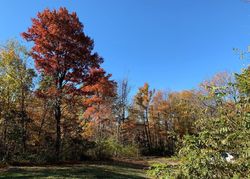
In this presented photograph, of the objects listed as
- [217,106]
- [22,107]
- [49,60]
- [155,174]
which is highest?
[49,60]

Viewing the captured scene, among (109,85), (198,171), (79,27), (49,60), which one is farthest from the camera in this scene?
(109,85)

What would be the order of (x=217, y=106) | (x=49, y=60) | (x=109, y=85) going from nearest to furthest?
1. (x=217, y=106)
2. (x=49, y=60)
3. (x=109, y=85)

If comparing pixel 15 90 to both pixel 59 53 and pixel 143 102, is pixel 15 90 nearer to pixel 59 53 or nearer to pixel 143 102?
pixel 59 53

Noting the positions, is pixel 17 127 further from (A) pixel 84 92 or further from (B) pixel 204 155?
(B) pixel 204 155

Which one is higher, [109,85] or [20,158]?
[109,85]

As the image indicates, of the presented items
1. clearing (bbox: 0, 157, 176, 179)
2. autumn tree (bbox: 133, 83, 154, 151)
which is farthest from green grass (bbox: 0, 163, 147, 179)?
autumn tree (bbox: 133, 83, 154, 151)

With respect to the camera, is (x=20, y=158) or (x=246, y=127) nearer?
(x=246, y=127)

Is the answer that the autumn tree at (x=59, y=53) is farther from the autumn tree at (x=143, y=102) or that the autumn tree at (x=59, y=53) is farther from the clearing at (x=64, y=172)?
the autumn tree at (x=143, y=102)

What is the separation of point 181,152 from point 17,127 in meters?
13.0

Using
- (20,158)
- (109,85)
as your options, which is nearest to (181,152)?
(20,158)

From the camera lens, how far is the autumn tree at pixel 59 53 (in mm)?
14992

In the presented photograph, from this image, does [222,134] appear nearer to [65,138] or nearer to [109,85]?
[65,138]

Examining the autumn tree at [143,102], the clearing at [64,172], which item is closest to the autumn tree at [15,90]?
the clearing at [64,172]

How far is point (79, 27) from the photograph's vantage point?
16141 millimetres
